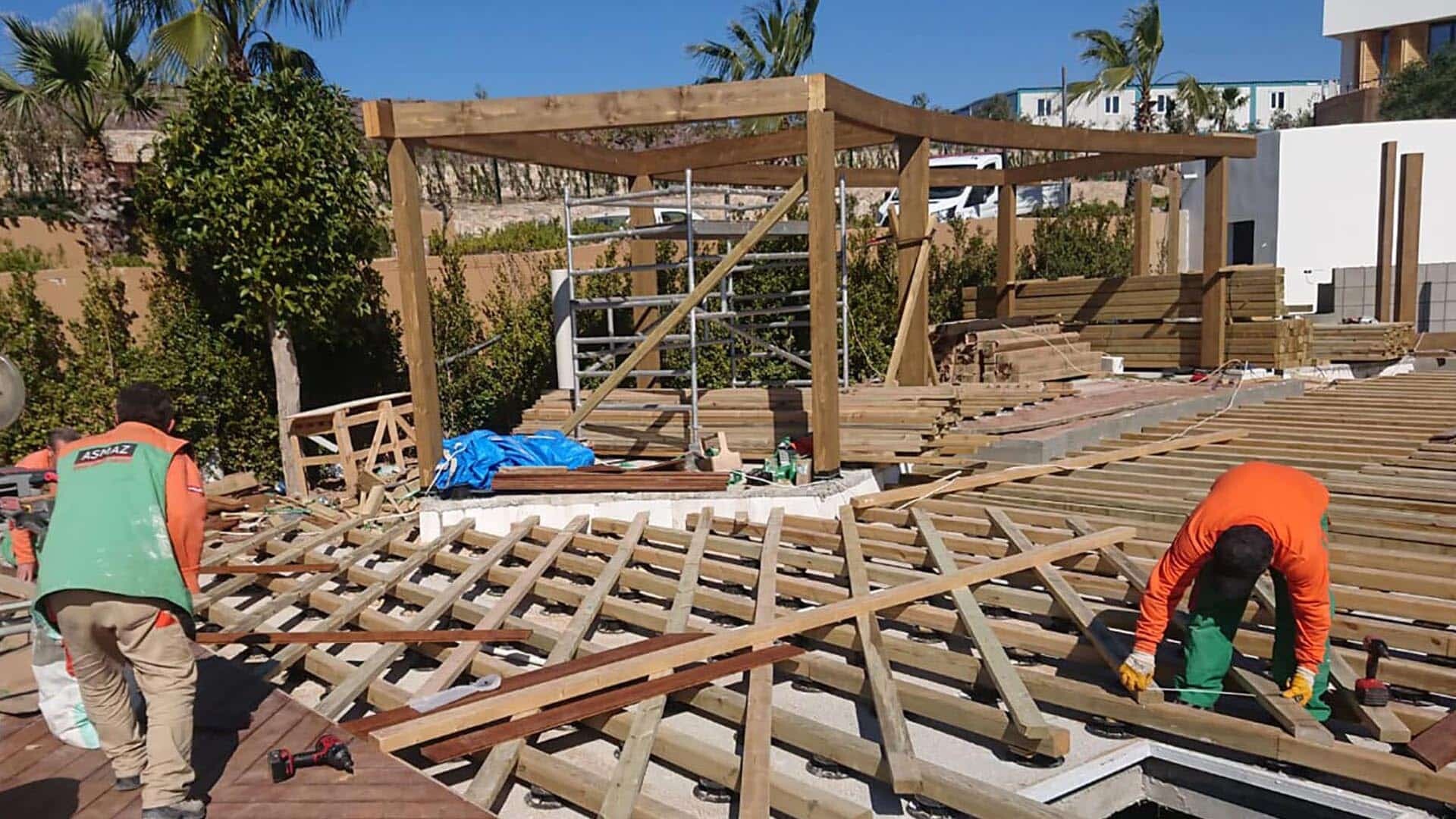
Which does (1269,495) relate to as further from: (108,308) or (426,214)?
(426,214)

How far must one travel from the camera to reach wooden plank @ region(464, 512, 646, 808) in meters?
2.92

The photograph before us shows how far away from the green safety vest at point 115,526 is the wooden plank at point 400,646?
32.6 inches

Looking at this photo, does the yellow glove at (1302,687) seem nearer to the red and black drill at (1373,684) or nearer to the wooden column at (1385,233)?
the red and black drill at (1373,684)

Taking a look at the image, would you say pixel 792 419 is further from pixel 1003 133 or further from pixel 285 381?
pixel 285 381

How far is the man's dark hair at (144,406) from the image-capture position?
119 inches

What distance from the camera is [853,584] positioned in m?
4.44

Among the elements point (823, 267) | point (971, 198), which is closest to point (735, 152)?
point (823, 267)

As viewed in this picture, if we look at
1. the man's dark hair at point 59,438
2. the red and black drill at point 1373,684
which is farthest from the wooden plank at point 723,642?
the man's dark hair at point 59,438

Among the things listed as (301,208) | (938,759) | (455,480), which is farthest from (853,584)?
(301,208)

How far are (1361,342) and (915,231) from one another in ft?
26.3

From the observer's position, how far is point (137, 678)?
114 inches

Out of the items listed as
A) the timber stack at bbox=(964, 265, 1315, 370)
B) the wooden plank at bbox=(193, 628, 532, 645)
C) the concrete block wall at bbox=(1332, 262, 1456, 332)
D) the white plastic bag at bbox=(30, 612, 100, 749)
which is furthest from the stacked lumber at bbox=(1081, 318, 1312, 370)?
the white plastic bag at bbox=(30, 612, 100, 749)

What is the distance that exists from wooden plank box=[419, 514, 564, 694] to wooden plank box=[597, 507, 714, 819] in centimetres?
76

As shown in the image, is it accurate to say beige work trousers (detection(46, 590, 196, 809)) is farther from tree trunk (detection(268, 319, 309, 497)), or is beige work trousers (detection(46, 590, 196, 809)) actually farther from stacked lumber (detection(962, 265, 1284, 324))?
stacked lumber (detection(962, 265, 1284, 324))
